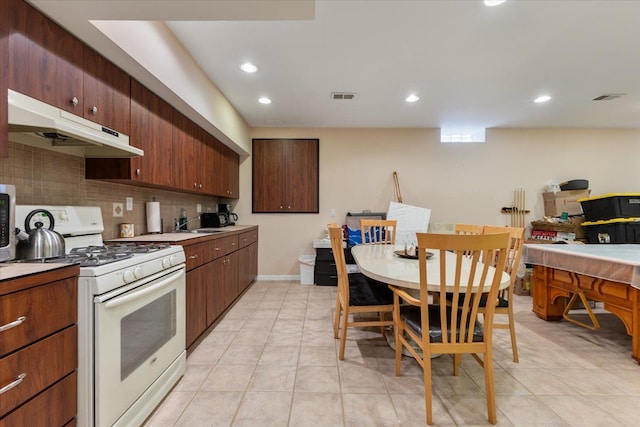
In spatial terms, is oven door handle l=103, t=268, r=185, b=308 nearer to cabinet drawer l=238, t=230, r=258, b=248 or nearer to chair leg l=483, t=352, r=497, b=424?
cabinet drawer l=238, t=230, r=258, b=248

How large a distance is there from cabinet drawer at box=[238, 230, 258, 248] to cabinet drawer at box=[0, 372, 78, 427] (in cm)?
237

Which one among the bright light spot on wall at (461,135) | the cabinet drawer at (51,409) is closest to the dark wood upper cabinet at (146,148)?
the cabinet drawer at (51,409)

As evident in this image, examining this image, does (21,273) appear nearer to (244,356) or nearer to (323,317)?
(244,356)

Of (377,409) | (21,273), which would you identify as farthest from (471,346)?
(21,273)

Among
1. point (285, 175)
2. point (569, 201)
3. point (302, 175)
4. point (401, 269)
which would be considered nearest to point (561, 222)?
point (569, 201)

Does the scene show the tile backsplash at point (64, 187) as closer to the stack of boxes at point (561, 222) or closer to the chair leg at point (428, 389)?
the chair leg at point (428, 389)

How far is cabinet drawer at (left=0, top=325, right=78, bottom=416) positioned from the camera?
0.91 metres

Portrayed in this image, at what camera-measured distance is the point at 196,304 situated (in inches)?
89.0

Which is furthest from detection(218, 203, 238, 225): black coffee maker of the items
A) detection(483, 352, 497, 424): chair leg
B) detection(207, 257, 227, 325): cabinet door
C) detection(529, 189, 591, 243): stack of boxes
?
detection(529, 189, 591, 243): stack of boxes

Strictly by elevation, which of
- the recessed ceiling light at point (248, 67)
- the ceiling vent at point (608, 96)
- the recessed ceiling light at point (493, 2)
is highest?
the recessed ceiling light at point (248, 67)

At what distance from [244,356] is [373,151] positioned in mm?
3622

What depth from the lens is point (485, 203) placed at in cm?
463

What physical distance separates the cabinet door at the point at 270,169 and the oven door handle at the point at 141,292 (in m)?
2.84

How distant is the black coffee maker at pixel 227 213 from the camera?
161 inches
